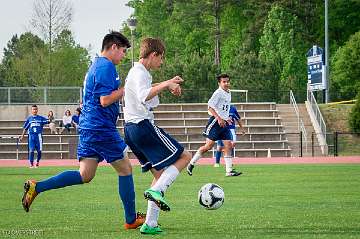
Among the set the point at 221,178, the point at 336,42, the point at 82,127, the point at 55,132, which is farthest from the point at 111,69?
the point at 336,42

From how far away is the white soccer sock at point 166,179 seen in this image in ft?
31.1

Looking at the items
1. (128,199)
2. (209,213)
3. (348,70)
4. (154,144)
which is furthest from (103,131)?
(348,70)

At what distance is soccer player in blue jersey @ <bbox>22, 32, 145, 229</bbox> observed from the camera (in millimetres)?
9812

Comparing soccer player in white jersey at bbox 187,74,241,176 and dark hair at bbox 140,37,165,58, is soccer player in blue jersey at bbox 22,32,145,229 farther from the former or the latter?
soccer player in white jersey at bbox 187,74,241,176

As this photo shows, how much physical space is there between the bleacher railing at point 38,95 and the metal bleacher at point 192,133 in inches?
56.2

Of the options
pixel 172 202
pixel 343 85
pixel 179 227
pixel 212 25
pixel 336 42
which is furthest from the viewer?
pixel 212 25

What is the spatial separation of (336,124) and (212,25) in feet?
113

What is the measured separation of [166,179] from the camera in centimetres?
959

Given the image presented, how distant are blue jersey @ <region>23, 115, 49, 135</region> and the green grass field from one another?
940 centimetres

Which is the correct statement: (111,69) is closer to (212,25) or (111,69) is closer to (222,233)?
(222,233)

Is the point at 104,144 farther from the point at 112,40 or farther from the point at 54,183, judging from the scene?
the point at 112,40

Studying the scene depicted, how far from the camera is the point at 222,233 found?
9.40 metres

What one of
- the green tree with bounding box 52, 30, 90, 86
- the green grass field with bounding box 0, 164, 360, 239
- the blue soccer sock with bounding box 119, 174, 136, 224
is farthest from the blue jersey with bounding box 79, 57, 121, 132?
the green tree with bounding box 52, 30, 90, 86

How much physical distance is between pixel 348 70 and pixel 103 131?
176 feet
